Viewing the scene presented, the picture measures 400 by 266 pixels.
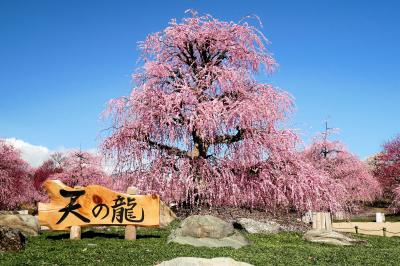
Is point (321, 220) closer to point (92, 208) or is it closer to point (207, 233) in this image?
point (207, 233)

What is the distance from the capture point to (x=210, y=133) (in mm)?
20797

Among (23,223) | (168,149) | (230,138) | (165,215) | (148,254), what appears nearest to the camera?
(148,254)

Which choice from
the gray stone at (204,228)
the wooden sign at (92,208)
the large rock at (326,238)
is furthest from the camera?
the large rock at (326,238)

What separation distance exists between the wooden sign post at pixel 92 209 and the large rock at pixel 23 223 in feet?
6.43

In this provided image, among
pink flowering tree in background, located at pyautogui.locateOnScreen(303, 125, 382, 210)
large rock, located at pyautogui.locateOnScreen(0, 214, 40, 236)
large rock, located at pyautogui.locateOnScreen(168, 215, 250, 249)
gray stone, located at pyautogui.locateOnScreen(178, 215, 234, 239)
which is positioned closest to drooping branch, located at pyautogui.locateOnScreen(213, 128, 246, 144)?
large rock, located at pyautogui.locateOnScreen(168, 215, 250, 249)

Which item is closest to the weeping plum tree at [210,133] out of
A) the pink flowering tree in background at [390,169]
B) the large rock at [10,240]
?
the large rock at [10,240]

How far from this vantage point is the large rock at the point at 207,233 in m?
A: 16.3

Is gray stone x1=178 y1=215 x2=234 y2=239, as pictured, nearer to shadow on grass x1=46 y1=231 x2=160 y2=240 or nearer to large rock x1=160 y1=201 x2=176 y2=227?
shadow on grass x1=46 y1=231 x2=160 y2=240

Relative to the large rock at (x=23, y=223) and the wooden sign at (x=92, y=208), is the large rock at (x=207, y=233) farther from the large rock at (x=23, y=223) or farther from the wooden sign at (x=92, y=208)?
the large rock at (x=23, y=223)

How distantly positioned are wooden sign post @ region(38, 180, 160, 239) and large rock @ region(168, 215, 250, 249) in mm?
1397

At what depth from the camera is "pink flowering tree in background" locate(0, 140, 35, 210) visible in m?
35.3

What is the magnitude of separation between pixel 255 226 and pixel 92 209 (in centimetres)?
838

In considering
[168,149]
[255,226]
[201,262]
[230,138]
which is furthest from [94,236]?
[201,262]

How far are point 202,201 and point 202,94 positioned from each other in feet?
16.4
